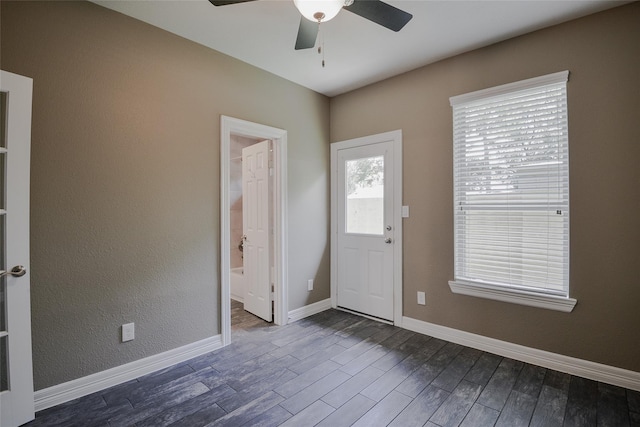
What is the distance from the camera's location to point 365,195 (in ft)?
12.0

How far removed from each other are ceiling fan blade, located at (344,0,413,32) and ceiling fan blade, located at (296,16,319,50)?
0.25 metres

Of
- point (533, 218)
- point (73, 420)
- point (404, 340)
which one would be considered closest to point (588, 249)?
point (533, 218)

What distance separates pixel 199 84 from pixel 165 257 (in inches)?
60.8

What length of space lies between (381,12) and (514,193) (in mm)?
1845

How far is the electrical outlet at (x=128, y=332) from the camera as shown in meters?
2.31

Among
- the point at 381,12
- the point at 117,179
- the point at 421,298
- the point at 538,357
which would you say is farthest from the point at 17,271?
the point at 538,357

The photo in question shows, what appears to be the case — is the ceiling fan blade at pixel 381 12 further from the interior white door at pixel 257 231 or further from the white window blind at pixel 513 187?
the interior white door at pixel 257 231

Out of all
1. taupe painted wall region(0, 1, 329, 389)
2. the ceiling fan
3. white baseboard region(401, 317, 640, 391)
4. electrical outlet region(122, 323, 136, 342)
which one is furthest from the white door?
white baseboard region(401, 317, 640, 391)

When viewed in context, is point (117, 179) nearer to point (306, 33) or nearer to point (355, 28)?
point (306, 33)

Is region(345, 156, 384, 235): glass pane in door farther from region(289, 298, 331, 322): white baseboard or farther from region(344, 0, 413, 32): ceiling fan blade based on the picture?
region(344, 0, 413, 32): ceiling fan blade

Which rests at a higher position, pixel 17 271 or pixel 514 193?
pixel 514 193

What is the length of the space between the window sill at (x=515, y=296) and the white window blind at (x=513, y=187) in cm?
3

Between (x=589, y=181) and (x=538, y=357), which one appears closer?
(x=589, y=181)

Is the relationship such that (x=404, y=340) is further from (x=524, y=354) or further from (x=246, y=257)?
(x=246, y=257)
